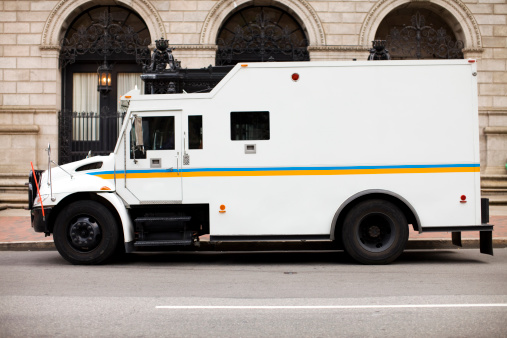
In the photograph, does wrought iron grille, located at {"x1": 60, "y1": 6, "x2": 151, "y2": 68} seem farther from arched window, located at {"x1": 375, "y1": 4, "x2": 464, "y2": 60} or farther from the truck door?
the truck door

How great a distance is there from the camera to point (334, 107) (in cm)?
891

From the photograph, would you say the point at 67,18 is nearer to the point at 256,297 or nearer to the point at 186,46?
the point at 186,46

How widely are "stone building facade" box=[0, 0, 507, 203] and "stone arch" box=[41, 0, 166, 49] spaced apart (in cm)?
3

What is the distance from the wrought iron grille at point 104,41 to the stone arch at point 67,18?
0.43 meters

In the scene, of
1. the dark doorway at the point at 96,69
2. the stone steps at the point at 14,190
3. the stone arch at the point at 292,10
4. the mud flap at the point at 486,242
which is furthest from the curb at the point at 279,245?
the stone arch at the point at 292,10

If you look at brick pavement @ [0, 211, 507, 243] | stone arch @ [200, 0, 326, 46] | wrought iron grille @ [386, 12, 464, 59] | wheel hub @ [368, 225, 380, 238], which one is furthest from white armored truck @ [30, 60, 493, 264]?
wrought iron grille @ [386, 12, 464, 59]

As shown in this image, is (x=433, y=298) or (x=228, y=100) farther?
(x=228, y=100)

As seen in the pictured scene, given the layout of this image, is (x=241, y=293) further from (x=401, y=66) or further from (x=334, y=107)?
(x=401, y=66)

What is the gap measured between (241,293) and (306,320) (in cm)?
149

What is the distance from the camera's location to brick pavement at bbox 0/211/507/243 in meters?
11.1

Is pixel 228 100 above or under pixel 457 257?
above

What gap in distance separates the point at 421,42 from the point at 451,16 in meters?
1.18

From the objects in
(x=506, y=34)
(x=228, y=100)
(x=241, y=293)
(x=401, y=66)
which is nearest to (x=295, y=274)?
(x=241, y=293)

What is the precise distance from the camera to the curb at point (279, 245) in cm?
1049
